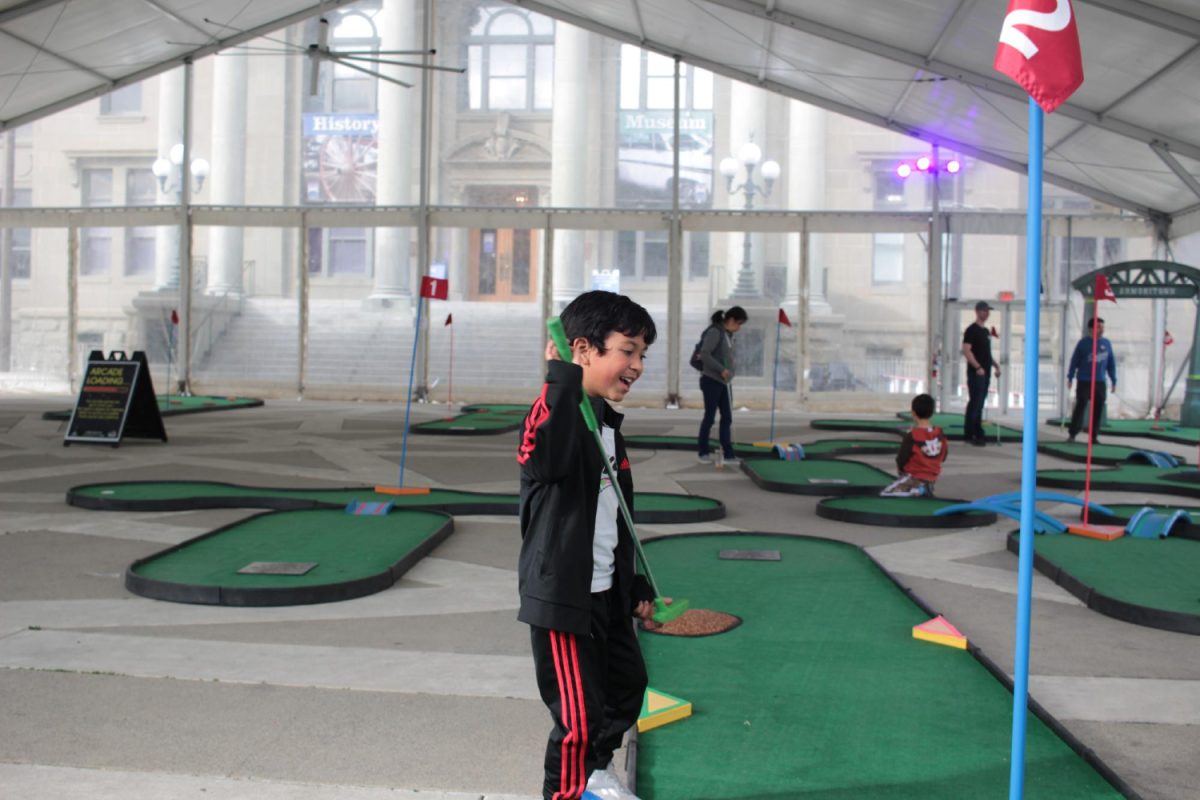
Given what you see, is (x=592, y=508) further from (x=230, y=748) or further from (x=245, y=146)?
(x=245, y=146)

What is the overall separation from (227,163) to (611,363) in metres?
21.9

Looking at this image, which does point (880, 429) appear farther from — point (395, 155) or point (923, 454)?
point (395, 155)

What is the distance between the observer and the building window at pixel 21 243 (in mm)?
23484

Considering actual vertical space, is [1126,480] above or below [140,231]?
below

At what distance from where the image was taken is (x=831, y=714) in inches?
151

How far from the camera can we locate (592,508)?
2691 millimetres

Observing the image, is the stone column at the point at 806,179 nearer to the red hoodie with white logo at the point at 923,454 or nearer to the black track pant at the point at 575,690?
the red hoodie with white logo at the point at 923,454

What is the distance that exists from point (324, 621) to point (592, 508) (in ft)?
9.19

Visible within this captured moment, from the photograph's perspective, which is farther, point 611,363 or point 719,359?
point 719,359

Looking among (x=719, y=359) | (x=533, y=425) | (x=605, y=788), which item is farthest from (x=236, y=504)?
(x=533, y=425)

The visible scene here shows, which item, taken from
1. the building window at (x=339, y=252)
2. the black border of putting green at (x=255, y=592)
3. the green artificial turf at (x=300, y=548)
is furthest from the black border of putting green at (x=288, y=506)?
the building window at (x=339, y=252)

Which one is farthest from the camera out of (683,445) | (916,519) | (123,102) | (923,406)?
(123,102)

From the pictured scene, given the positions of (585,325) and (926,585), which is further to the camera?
(926,585)

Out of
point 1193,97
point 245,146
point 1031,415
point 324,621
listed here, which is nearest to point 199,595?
point 324,621
